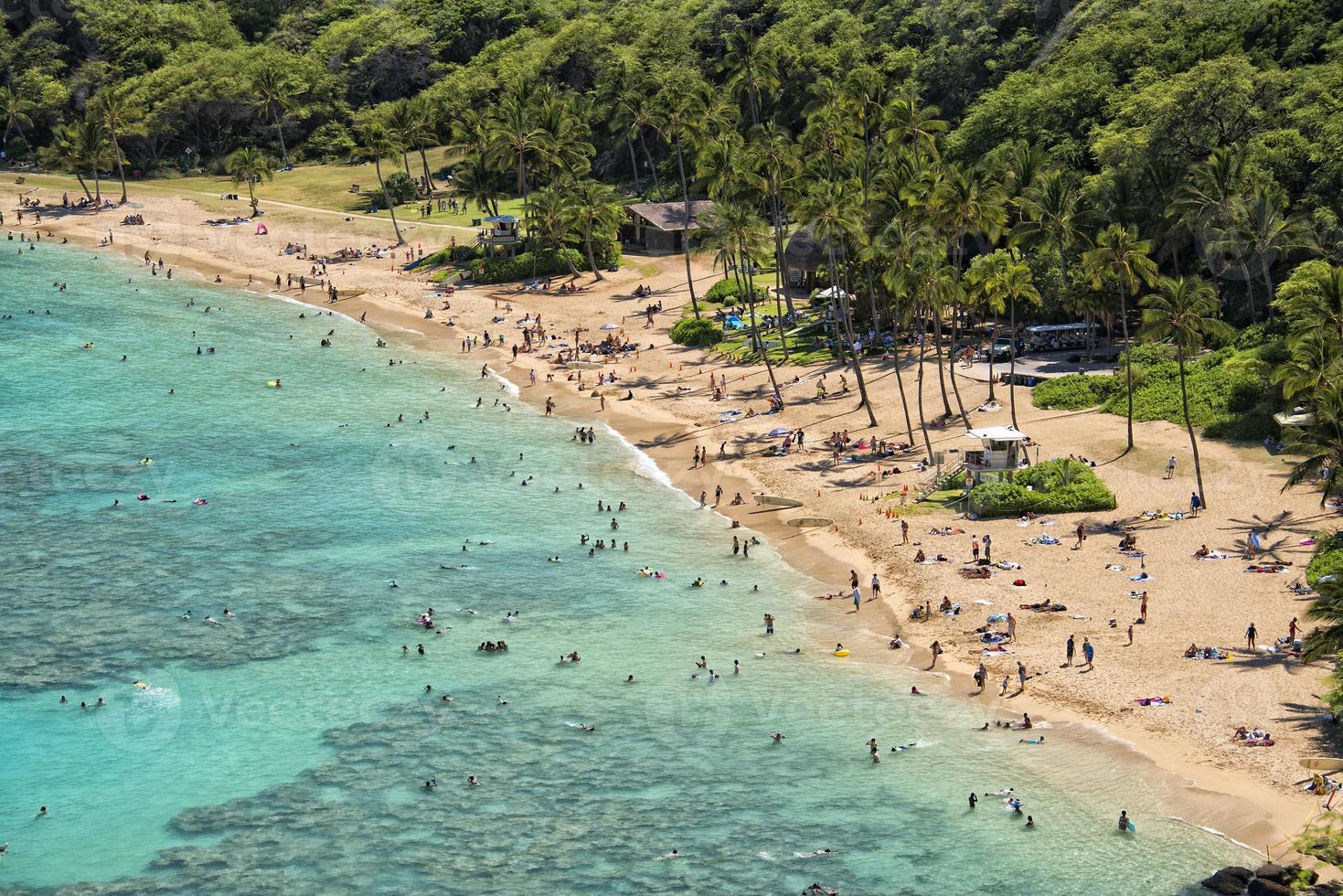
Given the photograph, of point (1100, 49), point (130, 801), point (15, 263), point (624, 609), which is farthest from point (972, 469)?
point (15, 263)

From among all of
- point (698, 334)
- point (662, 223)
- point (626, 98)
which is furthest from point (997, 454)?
point (626, 98)

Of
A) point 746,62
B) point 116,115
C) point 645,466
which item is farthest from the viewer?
point 116,115

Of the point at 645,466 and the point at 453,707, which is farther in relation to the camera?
the point at 645,466

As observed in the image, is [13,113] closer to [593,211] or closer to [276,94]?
[276,94]

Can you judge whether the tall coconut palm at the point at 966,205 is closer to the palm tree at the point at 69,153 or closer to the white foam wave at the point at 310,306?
the white foam wave at the point at 310,306

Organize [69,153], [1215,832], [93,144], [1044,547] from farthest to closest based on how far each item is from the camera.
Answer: [69,153], [93,144], [1044,547], [1215,832]
